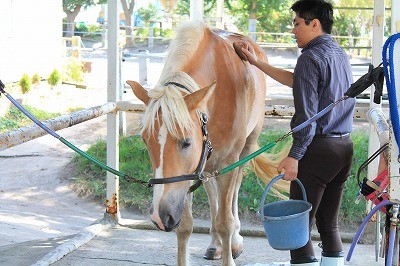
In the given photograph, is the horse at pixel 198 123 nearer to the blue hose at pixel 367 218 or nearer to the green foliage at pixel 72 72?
the blue hose at pixel 367 218

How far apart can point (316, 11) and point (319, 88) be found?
0.39 m

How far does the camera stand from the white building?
14336mm

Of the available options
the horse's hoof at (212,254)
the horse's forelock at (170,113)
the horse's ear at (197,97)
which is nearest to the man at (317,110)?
the horse's ear at (197,97)

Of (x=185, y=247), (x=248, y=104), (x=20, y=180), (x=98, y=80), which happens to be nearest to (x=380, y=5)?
(x=248, y=104)

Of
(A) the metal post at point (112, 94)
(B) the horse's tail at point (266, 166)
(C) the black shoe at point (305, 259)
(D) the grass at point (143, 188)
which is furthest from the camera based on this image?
(D) the grass at point (143, 188)

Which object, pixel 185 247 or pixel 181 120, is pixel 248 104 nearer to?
pixel 185 247

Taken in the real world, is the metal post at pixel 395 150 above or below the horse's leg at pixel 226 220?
above

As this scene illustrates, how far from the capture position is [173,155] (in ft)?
10.4

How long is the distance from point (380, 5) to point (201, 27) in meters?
1.60

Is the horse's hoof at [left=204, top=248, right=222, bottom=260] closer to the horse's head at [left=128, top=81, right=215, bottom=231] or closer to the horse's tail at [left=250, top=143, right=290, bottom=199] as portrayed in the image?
the horse's tail at [left=250, top=143, right=290, bottom=199]

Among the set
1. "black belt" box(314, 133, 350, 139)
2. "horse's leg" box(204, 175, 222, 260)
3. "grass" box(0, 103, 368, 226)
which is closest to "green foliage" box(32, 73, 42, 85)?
"grass" box(0, 103, 368, 226)

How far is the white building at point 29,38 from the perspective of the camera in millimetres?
14336

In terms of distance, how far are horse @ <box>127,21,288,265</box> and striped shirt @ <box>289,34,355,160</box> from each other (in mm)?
432

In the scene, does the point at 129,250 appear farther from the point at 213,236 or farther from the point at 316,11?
the point at 316,11
